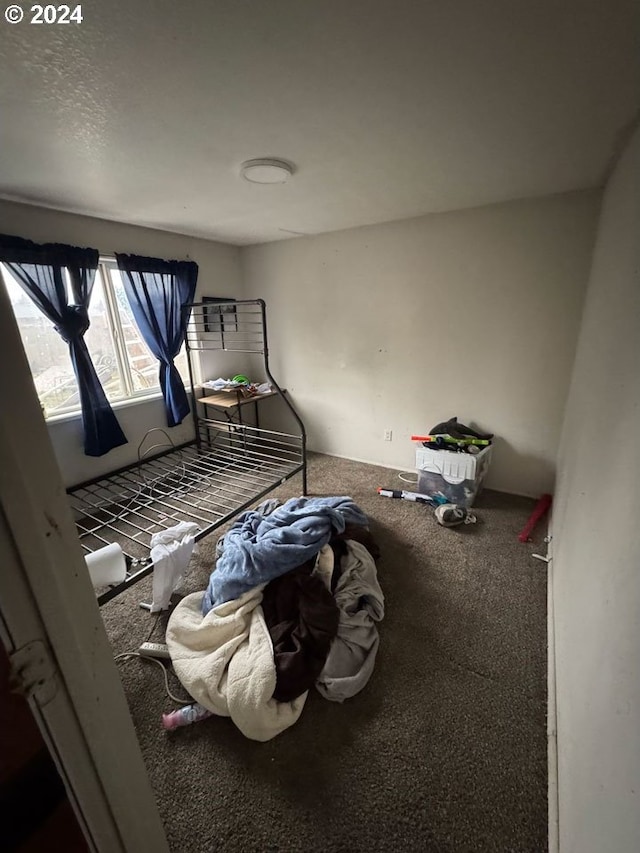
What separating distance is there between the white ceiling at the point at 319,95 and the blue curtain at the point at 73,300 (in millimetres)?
350

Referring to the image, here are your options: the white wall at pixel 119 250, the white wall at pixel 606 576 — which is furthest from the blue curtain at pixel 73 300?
the white wall at pixel 606 576

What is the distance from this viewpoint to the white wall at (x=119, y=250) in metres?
2.28

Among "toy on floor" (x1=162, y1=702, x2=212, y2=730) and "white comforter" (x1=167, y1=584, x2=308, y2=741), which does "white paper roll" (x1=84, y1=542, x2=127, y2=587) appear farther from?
"toy on floor" (x1=162, y1=702, x2=212, y2=730)

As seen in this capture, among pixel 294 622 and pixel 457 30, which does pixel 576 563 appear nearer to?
pixel 294 622

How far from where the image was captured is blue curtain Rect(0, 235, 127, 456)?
86.5 inches

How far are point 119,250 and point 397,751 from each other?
3525 millimetres

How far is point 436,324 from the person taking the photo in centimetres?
283

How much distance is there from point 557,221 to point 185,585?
128 inches

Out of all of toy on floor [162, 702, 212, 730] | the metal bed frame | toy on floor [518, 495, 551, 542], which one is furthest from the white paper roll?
toy on floor [518, 495, 551, 542]

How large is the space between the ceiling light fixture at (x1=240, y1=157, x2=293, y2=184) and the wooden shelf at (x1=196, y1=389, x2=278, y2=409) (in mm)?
1707

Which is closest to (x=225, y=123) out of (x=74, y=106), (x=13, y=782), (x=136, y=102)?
(x=136, y=102)

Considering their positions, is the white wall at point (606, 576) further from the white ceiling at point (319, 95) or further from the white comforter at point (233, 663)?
the white comforter at point (233, 663)

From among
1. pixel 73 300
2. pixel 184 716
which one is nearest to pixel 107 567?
pixel 184 716

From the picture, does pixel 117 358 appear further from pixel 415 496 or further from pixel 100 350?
pixel 415 496
